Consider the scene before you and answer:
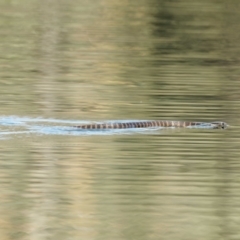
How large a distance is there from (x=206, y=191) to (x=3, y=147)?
3.27 m

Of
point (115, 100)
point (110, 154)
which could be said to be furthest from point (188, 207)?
point (115, 100)

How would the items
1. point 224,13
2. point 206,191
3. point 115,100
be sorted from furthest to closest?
point 224,13 → point 115,100 → point 206,191

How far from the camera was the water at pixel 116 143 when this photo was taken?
11453 millimetres

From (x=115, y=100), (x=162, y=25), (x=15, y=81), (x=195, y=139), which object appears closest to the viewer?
(x=195, y=139)

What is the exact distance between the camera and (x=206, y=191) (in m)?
12.8

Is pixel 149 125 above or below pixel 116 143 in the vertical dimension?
above

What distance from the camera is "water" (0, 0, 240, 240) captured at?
11.5 meters

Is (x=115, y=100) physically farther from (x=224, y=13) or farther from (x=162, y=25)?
(x=224, y=13)

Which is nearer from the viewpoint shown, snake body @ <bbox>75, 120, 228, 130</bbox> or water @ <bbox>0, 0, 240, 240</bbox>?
water @ <bbox>0, 0, 240, 240</bbox>

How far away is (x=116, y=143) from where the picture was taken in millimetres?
15844

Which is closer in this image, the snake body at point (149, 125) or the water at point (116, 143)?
the water at point (116, 143)

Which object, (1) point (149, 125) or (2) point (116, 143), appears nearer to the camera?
(2) point (116, 143)

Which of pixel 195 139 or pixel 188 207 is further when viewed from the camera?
pixel 195 139

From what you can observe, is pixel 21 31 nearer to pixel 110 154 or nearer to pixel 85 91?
pixel 85 91
